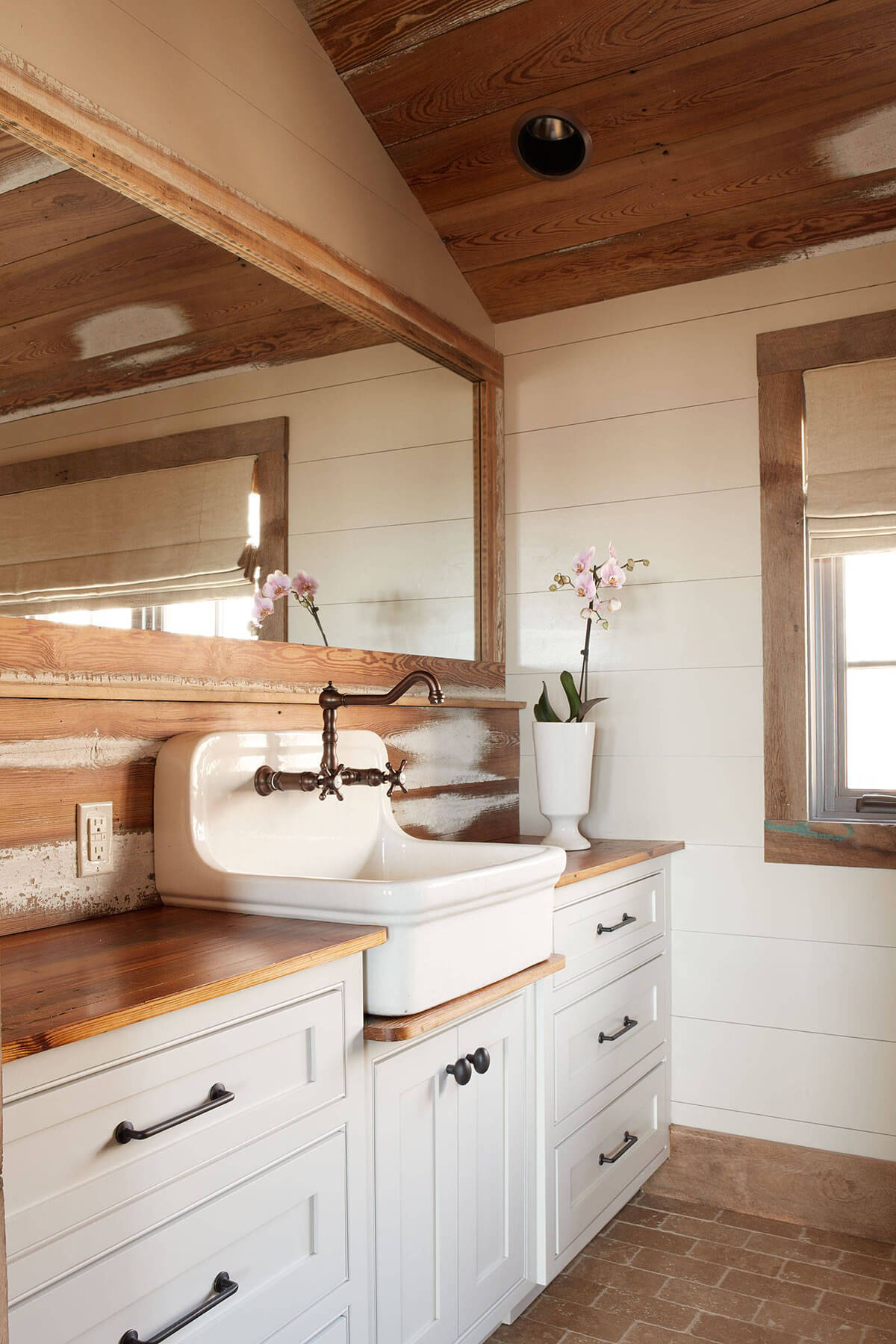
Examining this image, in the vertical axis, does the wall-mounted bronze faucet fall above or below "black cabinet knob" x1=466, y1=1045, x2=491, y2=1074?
above

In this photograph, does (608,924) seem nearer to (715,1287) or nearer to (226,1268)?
(715,1287)

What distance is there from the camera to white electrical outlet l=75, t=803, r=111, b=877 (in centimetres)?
167

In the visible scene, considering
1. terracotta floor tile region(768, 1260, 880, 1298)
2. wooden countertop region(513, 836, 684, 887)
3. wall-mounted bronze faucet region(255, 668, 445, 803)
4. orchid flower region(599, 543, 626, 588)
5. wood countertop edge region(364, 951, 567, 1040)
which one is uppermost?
orchid flower region(599, 543, 626, 588)

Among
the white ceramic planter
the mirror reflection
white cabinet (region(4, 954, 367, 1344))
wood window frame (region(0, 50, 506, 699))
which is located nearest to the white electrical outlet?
wood window frame (region(0, 50, 506, 699))

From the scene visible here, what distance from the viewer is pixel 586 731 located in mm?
2617

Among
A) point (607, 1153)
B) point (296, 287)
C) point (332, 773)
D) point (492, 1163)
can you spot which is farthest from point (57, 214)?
point (607, 1153)

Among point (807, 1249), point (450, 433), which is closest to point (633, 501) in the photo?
point (450, 433)

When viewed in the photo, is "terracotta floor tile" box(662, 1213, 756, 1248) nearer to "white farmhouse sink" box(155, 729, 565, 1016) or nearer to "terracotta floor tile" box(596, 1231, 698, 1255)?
"terracotta floor tile" box(596, 1231, 698, 1255)

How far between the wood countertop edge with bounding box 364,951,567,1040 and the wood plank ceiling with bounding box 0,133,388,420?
3.42 ft

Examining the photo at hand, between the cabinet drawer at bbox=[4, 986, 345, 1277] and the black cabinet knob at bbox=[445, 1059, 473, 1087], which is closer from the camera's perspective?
the cabinet drawer at bbox=[4, 986, 345, 1277]

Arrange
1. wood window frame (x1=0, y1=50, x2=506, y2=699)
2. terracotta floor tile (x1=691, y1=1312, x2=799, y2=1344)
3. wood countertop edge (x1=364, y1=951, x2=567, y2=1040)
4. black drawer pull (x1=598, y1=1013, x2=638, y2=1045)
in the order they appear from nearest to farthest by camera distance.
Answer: wood countertop edge (x1=364, y1=951, x2=567, y2=1040)
wood window frame (x1=0, y1=50, x2=506, y2=699)
terracotta floor tile (x1=691, y1=1312, x2=799, y2=1344)
black drawer pull (x1=598, y1=1013, x2=638, y2=1045)

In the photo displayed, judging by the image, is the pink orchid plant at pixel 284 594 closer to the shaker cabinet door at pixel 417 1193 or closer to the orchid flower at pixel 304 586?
the orchid flower at pixel 304 586

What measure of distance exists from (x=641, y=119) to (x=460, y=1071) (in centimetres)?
208

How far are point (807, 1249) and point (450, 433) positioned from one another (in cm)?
210
